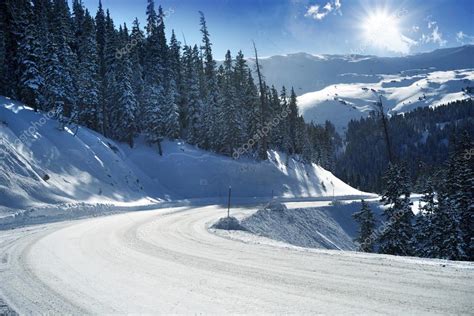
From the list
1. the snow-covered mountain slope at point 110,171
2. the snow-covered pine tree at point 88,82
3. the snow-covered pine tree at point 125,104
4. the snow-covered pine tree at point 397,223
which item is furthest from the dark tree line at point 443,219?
the snow-covered pine tree at point 88,82

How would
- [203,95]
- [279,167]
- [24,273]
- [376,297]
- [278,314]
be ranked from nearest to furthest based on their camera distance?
[278,314]
[376,297]
[24,273]
[279,167]
[203,95]

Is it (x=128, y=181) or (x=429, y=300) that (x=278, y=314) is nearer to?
(x=429, y=300)

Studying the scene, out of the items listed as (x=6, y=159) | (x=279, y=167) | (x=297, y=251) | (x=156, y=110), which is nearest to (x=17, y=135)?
(x=6, y=159)

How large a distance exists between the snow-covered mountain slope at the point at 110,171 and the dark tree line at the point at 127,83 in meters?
2.88

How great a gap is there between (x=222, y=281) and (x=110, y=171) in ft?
106

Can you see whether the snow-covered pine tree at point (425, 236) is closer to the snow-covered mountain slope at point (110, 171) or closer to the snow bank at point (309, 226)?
the snow bank at point (309, 226)

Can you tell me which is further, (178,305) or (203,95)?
(203,95)

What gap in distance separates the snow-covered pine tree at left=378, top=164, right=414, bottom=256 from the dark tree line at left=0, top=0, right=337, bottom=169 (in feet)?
90.4

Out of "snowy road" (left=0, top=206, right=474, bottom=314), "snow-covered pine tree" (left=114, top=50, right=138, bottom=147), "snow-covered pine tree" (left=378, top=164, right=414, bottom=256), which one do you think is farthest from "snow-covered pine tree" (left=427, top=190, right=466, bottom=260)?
"snow-covered pine tree" (left=114, top=50, right=138, bottom=147)

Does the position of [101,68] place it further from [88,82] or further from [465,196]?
[465,196]

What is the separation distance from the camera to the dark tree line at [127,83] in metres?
38.2

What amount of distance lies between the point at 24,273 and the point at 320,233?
930 inches

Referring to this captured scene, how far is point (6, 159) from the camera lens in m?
24.2

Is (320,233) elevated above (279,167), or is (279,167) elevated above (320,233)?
(279,167)
